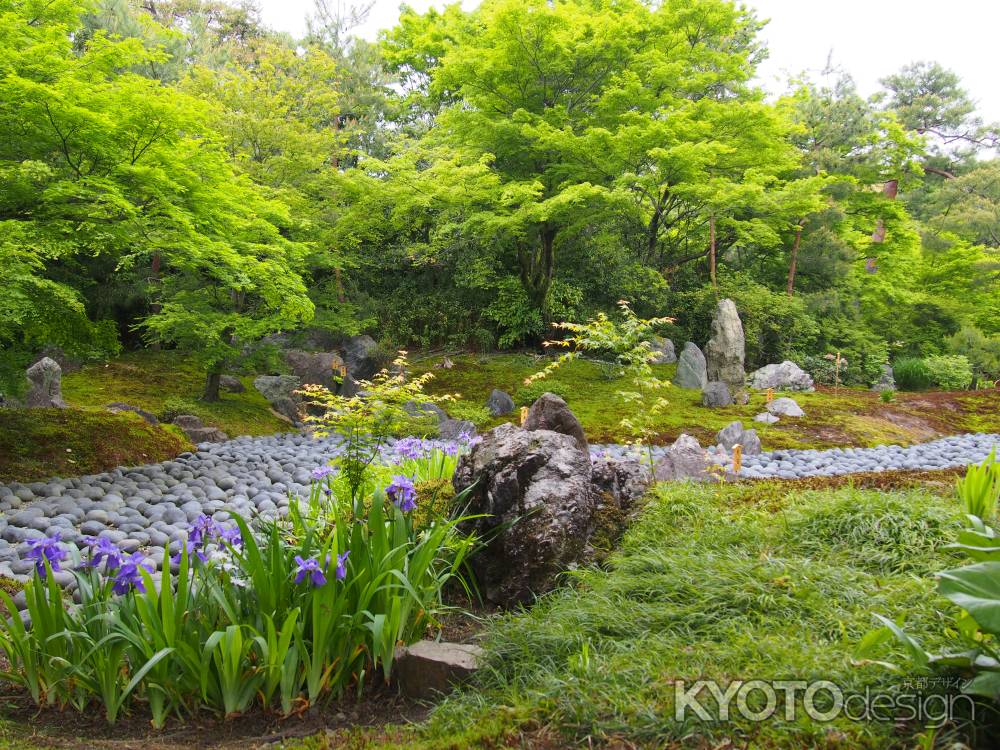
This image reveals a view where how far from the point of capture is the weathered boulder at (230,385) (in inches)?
422

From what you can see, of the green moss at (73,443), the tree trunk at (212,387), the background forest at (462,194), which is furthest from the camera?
the tree trunk at (212,387)

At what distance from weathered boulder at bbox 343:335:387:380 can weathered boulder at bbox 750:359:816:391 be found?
7566mm

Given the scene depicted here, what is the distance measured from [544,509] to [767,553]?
3.35ft

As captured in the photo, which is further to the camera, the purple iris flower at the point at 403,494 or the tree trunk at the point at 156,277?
the tree trunk at the point at 156,277

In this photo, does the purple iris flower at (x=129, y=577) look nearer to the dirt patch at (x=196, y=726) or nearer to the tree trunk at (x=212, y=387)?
the dirt patch at (x=196, y=726)

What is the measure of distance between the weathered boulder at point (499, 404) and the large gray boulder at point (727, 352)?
4.49m

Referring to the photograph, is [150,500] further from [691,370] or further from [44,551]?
[691,370]

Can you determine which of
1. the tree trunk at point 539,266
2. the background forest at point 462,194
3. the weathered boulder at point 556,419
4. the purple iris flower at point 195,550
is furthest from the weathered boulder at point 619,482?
the tree trunk at point 539,266

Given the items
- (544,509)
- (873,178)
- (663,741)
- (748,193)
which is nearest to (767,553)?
(544,509)

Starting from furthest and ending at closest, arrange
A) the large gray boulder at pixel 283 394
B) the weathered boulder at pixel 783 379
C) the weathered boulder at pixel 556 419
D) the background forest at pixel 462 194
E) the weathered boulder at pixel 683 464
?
the weathered boulder at pixel 783 379
the large gray boulder at pixel 283 394
the weathered boulder at pixel 683 464
the background forest at pixel 462 194
the weathered boulder at pixel 556 419

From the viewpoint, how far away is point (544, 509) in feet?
9.98

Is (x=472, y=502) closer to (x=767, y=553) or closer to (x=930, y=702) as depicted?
(x=767, y=553)

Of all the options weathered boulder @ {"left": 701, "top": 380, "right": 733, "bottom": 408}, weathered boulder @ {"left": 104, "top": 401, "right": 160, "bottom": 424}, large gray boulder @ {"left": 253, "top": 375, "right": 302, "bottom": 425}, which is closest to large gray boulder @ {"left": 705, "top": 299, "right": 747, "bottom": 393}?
weathered boulder @ {"left": 701, "top": 380, "right": 733, "bottom": 408}

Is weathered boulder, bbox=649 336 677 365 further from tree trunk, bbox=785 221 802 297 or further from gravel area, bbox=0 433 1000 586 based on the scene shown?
gravel area, bbox=0 433 1000 586
